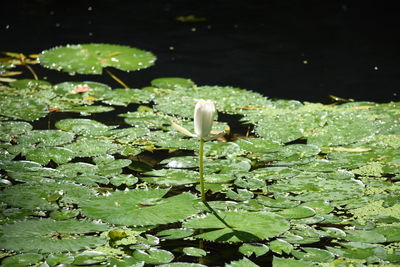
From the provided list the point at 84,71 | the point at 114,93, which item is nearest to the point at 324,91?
the point at 114,93

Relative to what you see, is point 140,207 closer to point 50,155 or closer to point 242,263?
point 242,263

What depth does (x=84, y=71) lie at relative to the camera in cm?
304

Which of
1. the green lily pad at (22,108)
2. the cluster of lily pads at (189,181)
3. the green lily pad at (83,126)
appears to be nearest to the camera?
the cluster of lily pads at (189,181)

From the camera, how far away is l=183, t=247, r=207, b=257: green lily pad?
1.38 meters

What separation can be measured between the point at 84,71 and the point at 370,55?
1.67m

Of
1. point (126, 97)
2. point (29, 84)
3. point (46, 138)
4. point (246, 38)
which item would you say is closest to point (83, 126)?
point (46, 138)

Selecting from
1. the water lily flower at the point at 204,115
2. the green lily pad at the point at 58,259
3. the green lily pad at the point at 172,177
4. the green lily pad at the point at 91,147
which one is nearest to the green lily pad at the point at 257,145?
the green lily pad at the point at 172,177

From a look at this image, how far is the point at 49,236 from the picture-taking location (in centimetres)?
141

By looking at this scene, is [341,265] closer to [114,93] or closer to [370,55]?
[114,93]

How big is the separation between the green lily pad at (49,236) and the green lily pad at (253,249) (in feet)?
1.10

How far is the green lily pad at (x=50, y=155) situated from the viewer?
1.91m

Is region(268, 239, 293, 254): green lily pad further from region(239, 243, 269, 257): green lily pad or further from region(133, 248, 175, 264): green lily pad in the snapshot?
region(133, 248, 175, 264): green lily pad

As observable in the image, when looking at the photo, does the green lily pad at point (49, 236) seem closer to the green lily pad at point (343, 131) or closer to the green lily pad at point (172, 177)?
the green lily pad at point (172, 177)

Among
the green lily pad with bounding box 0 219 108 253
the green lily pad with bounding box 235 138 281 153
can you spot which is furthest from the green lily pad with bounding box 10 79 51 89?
the green lily pad with bounding box 0 219 108 253
